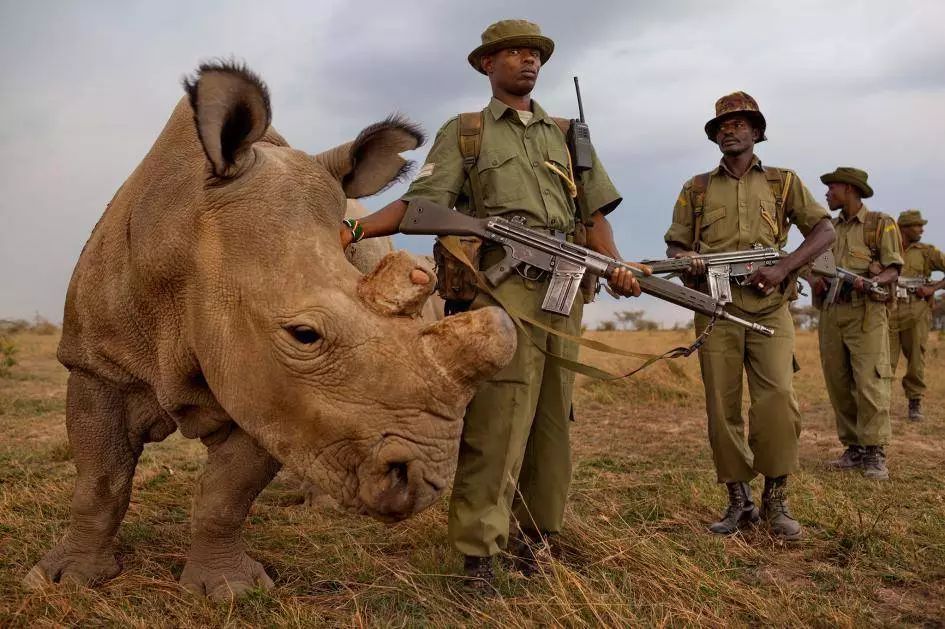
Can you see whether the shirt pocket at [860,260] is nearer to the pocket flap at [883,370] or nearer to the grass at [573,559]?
the pocket flap at [883,370]

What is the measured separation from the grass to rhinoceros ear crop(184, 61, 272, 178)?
178 centimetres

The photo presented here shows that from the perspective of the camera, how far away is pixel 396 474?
2879 mm

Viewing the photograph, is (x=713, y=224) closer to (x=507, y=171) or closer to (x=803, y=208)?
(x=803, y=208)

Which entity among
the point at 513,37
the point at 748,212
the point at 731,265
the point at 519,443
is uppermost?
the point at 513,37

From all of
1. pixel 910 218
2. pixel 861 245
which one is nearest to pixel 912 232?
pixel 910 218

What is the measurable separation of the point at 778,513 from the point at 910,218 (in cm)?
937

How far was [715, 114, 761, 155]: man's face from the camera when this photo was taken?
5426 millimetres

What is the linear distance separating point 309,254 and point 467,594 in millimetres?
1637

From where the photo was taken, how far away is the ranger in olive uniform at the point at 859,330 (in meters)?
7.67

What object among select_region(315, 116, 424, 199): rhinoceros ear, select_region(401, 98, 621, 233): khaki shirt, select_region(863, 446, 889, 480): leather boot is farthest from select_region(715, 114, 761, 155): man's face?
select_region(863, 446, 889, 480): leather boot

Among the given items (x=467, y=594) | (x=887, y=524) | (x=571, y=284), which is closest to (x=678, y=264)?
Answer: (x=571, y=284)

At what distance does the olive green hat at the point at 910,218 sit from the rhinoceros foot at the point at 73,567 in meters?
12.1

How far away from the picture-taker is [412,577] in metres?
3.81

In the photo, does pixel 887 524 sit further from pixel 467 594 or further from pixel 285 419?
pixel 285 419
